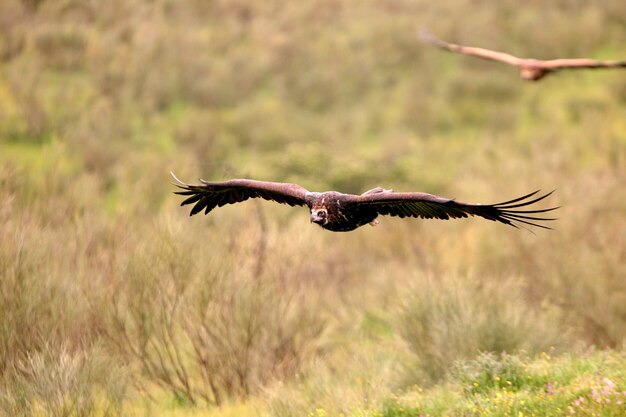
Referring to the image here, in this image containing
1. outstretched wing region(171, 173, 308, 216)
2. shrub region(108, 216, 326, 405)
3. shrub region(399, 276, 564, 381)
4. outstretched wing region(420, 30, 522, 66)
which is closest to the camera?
outstretched wing region(420, 30, 522, 66)

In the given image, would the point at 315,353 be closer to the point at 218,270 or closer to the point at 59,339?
the point at 218,270

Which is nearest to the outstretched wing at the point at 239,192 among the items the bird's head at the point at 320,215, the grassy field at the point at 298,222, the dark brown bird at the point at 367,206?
the dark brown bird at the point at 367,206

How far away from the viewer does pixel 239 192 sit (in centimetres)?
960

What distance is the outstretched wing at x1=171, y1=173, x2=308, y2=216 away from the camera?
895 centimetres

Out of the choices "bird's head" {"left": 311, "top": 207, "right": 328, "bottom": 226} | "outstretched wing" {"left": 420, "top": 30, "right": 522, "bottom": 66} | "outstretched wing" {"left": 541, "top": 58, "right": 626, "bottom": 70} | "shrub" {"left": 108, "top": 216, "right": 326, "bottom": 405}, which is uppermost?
"outstretched wing" {"left": 420, "top": 30, "right": 522, "bottom": 66}

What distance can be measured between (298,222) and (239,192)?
10.5m

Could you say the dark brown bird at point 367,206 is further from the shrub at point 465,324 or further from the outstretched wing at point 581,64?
the shrub at point 465,324

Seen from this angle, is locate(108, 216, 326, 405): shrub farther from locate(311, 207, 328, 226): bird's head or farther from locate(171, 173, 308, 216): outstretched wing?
locate(311, 207, 328, 226): bird's head

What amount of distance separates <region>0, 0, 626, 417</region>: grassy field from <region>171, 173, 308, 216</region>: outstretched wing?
3.01 metres

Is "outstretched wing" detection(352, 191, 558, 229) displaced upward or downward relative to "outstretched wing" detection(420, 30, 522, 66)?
downward

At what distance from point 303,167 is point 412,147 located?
7.38 m

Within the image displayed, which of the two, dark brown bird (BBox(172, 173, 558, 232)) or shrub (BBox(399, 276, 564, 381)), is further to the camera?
shrub (BBox(399, 276, 564, 381))

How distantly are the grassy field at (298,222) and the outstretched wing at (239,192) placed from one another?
3.01 m

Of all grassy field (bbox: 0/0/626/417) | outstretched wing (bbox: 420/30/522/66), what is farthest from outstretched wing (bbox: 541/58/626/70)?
grassy field (bbox: 0/0/626/417)
